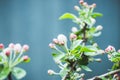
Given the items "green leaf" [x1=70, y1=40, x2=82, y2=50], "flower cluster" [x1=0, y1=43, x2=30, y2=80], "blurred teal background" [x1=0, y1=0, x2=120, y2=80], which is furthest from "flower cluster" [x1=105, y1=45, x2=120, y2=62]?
"blurred teal background" [x1=0, y1=0, x2=120, y2=80]

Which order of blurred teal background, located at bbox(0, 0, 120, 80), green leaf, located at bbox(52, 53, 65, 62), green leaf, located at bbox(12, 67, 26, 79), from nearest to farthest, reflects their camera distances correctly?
1. green leaf, located at bbox(12, 67, 26, 79)
2. green leaf, located at bbox(52, 53, 65, 62)
3. blurred teal background, located at bbox(0, 0, 120, 80)

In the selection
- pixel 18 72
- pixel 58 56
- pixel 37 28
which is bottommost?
pixel 18 72

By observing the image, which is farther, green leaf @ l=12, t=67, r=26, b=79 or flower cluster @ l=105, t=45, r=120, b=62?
flower cluster @ l=105, t=45, r=120, b=62

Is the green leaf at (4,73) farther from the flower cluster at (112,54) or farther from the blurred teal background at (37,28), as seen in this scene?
the blurred teal background at (37,28)

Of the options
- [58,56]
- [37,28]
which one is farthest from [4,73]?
[37,28]

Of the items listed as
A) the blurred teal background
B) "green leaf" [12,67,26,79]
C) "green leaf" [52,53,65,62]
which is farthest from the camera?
the blurred teal background

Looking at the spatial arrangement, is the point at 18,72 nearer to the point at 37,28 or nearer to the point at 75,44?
the point at 75,44

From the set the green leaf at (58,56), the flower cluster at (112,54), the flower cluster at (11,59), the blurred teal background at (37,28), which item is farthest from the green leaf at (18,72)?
the blurred teal background at (37,28)

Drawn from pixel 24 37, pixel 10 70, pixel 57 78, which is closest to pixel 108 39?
pixel 57 78

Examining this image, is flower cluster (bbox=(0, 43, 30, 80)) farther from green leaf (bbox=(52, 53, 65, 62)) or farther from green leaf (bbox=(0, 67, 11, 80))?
green leaf (bbox=(52, 53, 65, 62))
